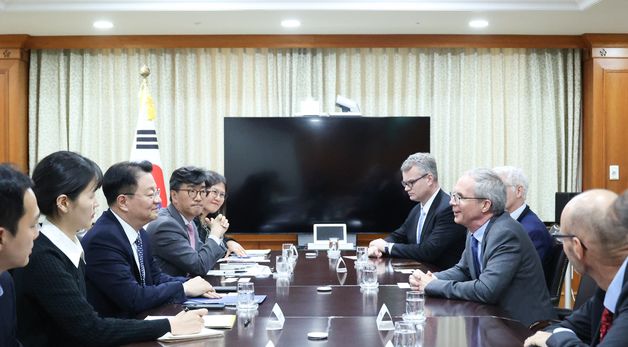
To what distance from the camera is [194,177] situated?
464 cm

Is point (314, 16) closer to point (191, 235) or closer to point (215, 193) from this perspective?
point (215, 193)

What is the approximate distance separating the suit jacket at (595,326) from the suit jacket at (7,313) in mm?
1637

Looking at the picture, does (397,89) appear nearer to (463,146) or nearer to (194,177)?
(463,146)

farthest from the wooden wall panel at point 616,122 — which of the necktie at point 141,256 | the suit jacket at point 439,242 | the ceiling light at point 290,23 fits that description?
the necktie at point 141,256

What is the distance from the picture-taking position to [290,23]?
691 cm

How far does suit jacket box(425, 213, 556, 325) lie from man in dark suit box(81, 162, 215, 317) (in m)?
1.11

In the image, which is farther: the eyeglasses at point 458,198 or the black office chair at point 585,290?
the eyeglasses at point 458,198

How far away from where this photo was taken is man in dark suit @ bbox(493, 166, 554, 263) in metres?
4.35

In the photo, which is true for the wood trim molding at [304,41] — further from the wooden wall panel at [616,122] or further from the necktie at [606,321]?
the necktie at [606,321]

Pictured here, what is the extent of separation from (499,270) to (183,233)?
1766 mm

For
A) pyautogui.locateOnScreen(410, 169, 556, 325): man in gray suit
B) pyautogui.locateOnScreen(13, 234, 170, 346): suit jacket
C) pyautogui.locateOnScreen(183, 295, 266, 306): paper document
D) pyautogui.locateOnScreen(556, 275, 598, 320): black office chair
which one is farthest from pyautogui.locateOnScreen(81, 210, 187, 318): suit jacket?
pyautogui.locateOnScreen(556, 275, 598, 320): black office chair

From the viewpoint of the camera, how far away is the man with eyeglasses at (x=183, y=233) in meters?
4.18

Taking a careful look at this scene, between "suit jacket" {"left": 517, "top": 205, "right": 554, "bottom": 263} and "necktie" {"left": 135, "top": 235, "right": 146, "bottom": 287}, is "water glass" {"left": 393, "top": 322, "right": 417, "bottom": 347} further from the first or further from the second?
"suit jacket" {"left": 517, "top": 205, "right": 554, "bottom": 263}

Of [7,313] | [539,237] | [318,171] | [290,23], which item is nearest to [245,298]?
[7,313]
